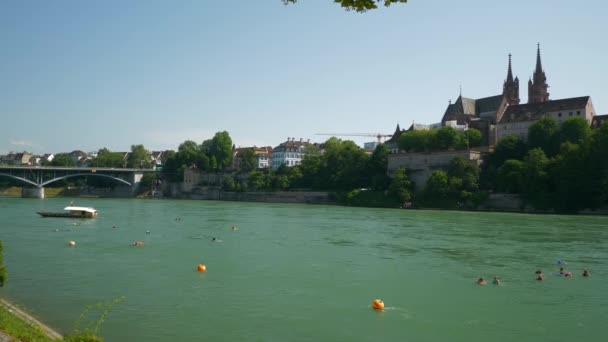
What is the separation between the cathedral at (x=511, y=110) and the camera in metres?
77.9

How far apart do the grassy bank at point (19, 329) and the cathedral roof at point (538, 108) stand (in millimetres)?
79391

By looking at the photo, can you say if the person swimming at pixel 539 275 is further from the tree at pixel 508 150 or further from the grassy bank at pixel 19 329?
the tree at pixel 508 150

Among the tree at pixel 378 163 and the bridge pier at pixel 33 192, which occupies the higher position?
the tree at pixel 378 163

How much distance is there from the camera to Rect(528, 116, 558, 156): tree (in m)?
69.2

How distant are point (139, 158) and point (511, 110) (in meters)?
98.1

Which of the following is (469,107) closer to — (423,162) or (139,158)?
(423,162)

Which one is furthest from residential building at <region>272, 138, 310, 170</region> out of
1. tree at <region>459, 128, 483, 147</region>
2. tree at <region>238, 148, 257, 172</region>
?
tree at <region>459, 128, 483, 147</region>

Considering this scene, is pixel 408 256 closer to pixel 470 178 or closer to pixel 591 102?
pixel 470 178

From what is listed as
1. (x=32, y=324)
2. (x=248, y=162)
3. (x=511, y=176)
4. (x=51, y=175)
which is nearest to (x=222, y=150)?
(x=248, y=162)

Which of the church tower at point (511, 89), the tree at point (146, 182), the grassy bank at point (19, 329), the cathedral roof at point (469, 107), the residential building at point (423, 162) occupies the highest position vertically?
the church tower at point (511, 89)

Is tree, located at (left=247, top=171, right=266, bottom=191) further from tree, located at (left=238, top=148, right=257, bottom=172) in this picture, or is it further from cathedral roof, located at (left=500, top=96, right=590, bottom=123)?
cathedral roof, located at (left=500, top=96, right=590, bottom=123)

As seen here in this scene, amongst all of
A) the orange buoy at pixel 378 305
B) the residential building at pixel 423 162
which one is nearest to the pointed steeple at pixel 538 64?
the residential building at pixel 423 162

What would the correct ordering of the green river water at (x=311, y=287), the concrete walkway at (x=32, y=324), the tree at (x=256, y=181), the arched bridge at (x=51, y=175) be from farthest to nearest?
the tree at (x=256, y=181), the arched bridge at (x=51, y=175), the green river water at (x=311, y=287), the concrete walkway at (x=32, y=324)

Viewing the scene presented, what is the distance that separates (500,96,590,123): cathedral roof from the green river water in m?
52.7
